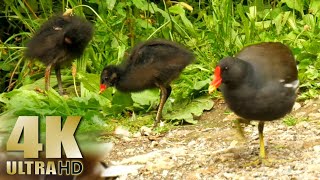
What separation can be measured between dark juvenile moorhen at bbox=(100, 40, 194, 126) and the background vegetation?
0.23 m

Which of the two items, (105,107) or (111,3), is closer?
(105,107)

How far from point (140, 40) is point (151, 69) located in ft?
4.93

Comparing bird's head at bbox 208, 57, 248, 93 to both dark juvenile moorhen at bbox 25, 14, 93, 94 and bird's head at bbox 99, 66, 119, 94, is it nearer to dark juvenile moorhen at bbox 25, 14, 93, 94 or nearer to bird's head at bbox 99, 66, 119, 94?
bird's head at bbox 99, 66, 119, 94

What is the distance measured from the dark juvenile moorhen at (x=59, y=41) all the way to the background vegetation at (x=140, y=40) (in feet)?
0.79

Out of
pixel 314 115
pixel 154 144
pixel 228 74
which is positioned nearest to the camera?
pixel 228 74

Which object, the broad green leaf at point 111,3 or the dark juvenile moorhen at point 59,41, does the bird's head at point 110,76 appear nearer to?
the dark juvenile moorhen at point 59,41

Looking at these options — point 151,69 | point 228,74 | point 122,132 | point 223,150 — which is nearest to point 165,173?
point 223,150

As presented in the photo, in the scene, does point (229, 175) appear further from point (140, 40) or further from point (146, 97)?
point (140, 40)

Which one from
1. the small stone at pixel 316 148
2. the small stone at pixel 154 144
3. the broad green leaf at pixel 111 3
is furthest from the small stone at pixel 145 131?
the broad green leaf at pixel 111 3

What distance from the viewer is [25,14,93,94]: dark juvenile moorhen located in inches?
280

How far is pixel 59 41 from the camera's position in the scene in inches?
279

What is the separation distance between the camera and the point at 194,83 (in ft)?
23.1

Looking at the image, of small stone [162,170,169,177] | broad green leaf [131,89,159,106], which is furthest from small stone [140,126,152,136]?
small stone [162,170,169,177]

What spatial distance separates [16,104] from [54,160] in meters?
1.55
